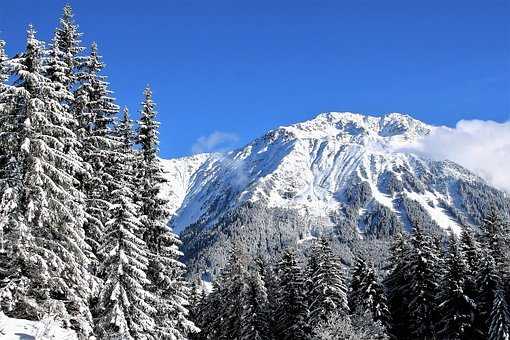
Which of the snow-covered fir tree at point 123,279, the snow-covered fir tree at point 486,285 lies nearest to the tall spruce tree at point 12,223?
the snow-covered fir tree at point 123,279

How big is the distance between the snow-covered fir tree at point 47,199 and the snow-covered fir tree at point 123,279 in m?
2.37

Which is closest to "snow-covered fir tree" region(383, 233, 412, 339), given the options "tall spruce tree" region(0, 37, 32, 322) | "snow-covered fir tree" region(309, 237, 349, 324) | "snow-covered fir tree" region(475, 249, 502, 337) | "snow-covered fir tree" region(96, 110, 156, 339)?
"snow-covered fir tree" region(309, 237, 349, 324)

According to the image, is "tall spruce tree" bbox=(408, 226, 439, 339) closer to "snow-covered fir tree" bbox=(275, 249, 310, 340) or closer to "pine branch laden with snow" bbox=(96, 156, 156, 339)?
"snow-covered fir tree" bbox=(275, 249, 310, 340)

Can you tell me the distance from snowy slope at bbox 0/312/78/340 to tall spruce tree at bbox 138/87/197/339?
11.2m

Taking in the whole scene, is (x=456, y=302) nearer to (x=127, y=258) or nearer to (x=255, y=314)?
(x=255, y=314)

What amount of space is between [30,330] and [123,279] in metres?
7.87

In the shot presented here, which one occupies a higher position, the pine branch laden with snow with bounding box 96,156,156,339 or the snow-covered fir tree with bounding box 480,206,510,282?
the snow-covered fir tree with bounding box 480,206,510,282

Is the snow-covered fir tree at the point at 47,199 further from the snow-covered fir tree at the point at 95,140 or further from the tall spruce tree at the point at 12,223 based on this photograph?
the snow-covered fir tree at the point at 95,140

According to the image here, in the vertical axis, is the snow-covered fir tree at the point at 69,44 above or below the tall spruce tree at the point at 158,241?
above

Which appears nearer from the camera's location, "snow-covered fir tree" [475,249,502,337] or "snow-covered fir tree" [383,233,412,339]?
"snow-covered fir tree" [475,249,502,337]

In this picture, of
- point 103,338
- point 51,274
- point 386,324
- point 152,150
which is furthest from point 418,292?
point 51,274

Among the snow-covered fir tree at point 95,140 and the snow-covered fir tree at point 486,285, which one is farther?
the snow-covered fir tree at point 486,285

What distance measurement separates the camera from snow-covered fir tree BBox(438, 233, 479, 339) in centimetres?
5062

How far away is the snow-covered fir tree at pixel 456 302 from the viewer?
5062 centimetres
